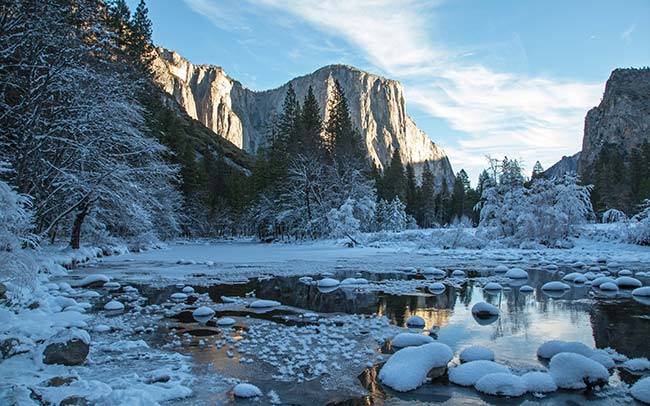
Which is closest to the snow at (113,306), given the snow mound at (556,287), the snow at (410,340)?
the snow at (410,340)

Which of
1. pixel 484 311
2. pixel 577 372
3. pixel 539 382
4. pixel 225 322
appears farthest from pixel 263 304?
pixel 577 372

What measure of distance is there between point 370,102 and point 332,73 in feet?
73.3

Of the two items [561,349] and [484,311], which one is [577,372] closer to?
[561,349]

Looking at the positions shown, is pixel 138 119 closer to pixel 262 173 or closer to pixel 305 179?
pixel 305 179

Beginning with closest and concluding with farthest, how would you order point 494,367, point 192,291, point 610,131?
point 494,367, point 192,291, point 610,131

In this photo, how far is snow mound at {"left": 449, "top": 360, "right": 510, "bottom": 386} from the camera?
4551mm

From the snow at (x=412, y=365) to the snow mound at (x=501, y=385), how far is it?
0.54m

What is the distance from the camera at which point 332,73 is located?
19125 centimetres

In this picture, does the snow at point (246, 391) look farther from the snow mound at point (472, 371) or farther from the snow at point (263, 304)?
the snow at point (263, 304)

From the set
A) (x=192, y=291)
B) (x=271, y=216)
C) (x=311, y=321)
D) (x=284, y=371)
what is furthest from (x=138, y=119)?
(x=271, y=216)

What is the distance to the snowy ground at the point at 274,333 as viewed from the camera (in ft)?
13.9

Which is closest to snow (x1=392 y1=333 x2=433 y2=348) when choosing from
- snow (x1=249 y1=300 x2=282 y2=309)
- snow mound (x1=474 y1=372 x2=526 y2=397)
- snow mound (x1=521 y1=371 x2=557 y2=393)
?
snow mound (x1=474 y1=372 x2=526 y2=397)

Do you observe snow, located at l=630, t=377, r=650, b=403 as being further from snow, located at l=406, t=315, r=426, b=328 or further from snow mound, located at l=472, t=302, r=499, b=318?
snow mound, located at l=472, t=302, r=499, b=318

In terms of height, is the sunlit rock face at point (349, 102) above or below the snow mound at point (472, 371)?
above
